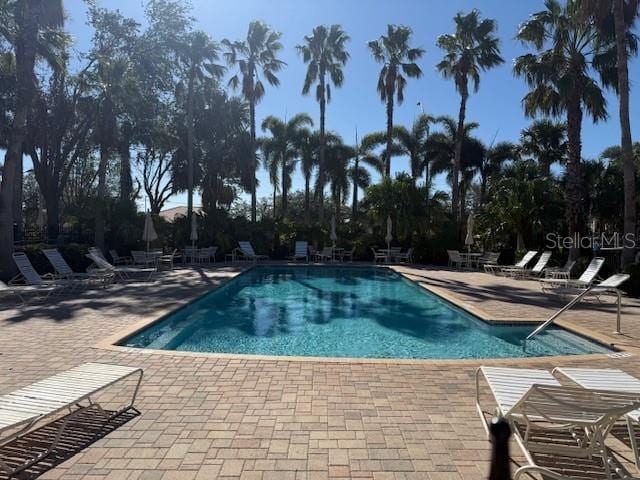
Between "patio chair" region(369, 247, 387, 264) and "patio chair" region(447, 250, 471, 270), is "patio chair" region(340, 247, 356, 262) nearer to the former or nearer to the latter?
"patio chair" region(369, 247, 387, 264)

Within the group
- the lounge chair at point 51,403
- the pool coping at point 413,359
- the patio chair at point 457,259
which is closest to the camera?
the lounge chair at point 51,403

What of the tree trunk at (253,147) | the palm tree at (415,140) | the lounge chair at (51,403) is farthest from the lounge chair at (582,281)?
the palm tree at (415,140)

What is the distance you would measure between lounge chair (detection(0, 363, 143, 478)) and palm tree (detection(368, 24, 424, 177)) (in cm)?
2287

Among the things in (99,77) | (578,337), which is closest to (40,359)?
(578,337)

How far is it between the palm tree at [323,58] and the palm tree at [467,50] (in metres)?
5.83

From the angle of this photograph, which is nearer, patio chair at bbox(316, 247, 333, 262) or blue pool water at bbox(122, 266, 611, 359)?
blue pool water at bbox(122, 266, 611, 359)

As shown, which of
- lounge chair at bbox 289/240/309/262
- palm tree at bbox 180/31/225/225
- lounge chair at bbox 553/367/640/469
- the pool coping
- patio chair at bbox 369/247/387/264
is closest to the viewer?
lounge chair at bbox 553/367/640/469

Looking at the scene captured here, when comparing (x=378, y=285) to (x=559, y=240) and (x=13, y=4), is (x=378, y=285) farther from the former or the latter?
(x=13, y=4)

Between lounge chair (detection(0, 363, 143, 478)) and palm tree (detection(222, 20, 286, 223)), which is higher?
palm tree (detection(222, 20, 286, 223))

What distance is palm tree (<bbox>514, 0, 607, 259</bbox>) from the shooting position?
14.9 meters

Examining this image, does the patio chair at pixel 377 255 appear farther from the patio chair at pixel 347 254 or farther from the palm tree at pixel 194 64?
the palm tree at pixel 194 64

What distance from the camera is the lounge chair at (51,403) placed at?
301 centimetres

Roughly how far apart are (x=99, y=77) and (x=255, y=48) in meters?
8.63

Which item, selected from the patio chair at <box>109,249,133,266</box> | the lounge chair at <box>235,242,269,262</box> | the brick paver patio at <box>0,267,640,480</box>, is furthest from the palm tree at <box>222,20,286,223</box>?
the brick paver patio at <box>0,267,640,480</box>
